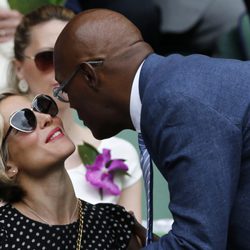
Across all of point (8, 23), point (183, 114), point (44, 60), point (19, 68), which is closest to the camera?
point (183, 114)

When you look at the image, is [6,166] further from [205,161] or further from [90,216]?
[205,161]

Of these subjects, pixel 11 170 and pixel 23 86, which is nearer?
pixel 11 170

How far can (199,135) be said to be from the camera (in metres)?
1.91

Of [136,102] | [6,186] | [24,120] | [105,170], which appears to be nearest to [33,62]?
[105,170]

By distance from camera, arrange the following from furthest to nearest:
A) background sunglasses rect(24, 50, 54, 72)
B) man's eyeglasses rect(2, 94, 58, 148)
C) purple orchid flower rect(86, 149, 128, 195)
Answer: background sunglasses rect(24, 50, 54, 72) < purple orchid flower rect(86, 149, 128, 195) < man's eyeglasses rect(2, 94, 58, 148)

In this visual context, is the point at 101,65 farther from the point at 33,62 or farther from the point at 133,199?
the point at 33,62

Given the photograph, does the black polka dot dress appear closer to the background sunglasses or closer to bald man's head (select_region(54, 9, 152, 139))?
bald man's head (select_region(54, 9, 152, 139))

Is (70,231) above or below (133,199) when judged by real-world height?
above

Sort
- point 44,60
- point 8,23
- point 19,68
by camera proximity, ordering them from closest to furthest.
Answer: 1. point 44,60
2. point 19,68
3. point 8,23

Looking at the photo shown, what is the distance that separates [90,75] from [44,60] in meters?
1.30

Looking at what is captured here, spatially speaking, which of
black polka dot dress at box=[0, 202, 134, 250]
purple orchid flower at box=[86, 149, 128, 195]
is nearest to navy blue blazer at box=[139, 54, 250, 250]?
black polka dot dress at box=[0, 202, 134, 250]

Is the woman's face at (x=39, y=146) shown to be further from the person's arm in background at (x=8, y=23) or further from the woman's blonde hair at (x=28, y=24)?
the person's arm in background at (x=8, y=23)

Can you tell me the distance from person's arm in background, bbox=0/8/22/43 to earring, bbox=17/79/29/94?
0.46m

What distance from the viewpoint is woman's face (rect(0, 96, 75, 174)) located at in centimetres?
258
